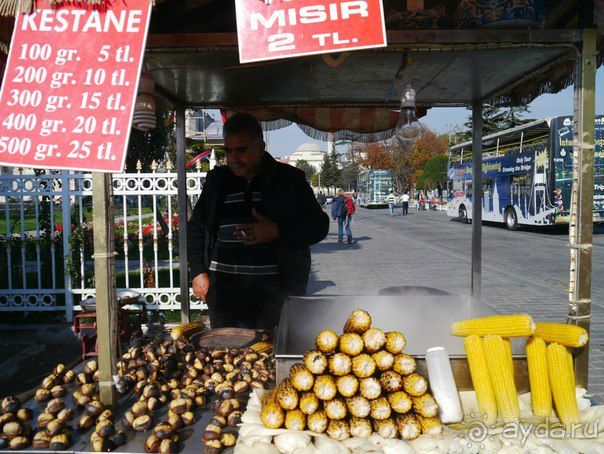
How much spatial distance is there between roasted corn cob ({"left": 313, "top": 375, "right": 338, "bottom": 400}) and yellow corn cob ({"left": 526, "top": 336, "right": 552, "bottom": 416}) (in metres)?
0.89

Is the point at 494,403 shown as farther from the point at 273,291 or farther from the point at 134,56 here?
the point at 134,56

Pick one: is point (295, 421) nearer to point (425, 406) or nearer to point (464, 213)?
point (425, 406)

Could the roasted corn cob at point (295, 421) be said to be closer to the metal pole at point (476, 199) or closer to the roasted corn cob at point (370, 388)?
the roasted corn cob at point (370, 388)

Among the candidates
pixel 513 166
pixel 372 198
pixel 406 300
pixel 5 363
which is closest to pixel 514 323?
pixel 406 300

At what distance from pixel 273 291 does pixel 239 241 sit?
0.44 m

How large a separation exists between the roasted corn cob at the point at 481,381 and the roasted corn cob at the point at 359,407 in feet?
1.64

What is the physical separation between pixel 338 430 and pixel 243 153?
209cm

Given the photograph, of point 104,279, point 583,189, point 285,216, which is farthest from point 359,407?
point 285,216

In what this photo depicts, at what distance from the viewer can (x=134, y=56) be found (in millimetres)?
1891

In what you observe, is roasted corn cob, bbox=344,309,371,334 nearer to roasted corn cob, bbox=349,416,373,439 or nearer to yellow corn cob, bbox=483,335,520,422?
roasted corn cob, bbox=349,416,373,439

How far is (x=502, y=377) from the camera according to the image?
6.49 feet

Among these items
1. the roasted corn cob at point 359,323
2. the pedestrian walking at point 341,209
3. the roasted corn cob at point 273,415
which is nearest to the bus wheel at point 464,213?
the pedestrian walking at point 341,209

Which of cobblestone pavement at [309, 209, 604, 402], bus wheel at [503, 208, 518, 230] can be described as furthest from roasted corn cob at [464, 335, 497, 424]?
bus wheel at [503, 208, 518, 230]

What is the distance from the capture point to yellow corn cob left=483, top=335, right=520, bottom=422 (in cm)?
196
